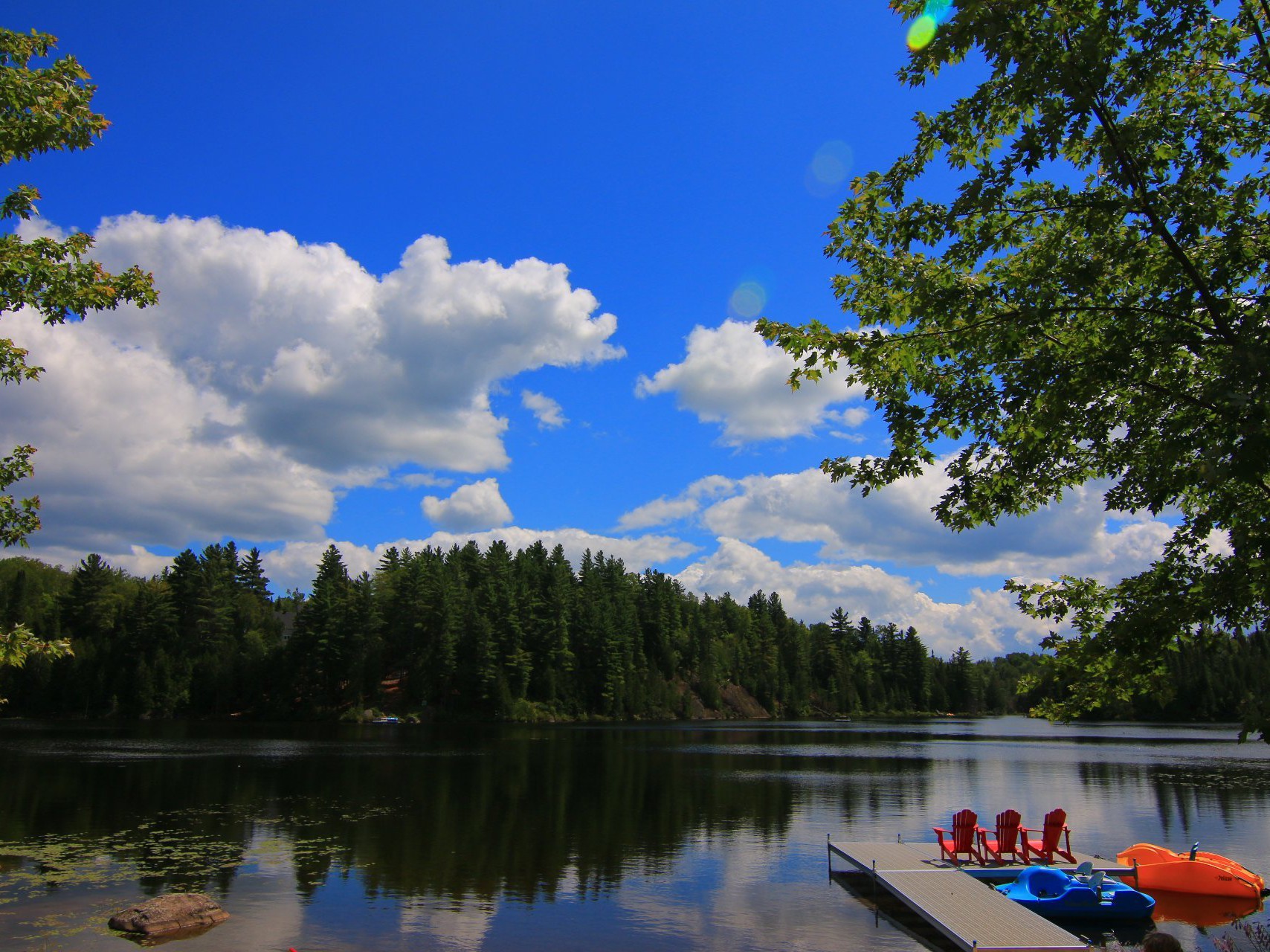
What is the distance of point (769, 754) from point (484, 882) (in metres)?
52.5

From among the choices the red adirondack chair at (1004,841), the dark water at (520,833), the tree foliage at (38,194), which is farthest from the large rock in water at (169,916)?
the red adirondack chair at (1004,841)

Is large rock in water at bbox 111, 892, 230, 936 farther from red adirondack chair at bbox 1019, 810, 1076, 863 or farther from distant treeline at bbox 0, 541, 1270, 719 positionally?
distant treeline at bbox 0, 541, 1270, 719

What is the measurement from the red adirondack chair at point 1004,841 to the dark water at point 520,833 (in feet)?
13.6

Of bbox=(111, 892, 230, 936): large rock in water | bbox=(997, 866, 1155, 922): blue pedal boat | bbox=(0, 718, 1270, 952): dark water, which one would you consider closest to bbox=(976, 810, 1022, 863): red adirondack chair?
bbox=(997, 866, 1155, 922): blue pedal boat

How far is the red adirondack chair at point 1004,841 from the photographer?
25781 mm

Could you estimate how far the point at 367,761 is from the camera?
59.4 m

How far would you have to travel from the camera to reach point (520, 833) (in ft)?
108

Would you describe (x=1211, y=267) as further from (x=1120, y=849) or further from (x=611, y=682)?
(x=611, y=682)

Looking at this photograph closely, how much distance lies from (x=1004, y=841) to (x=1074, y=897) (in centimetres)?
427

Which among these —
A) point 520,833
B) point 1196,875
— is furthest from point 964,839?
point 520,833

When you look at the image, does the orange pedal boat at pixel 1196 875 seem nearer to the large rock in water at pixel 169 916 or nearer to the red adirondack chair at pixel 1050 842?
the red adirondack chair at pixel 1050 842

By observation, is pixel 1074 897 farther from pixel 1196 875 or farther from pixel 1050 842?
pixel 1196 875

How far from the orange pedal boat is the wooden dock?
940 mm

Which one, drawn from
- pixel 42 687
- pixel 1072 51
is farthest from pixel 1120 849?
pixel 42 687
